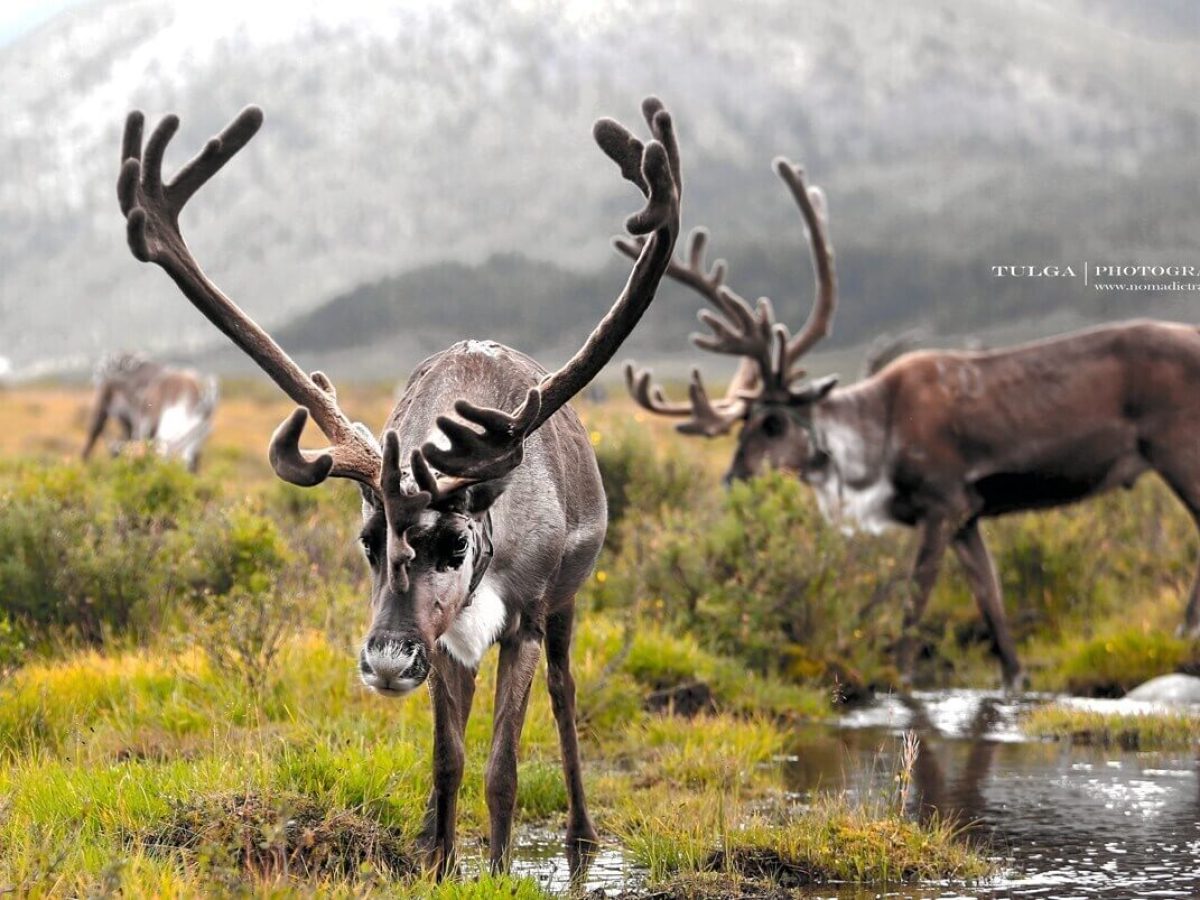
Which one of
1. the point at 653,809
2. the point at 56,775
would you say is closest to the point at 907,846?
the point at 653,809

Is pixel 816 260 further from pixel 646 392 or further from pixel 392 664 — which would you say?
pixel 392 664

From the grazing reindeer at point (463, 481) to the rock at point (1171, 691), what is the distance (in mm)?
4941

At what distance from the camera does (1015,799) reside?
766 centimetres

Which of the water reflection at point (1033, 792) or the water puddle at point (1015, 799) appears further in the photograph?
the water reflection at point (1033, 792)

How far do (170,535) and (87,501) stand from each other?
1423 mm

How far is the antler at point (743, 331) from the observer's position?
13008 millimetres

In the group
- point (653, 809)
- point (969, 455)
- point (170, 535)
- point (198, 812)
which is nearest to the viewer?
point (198, 812)

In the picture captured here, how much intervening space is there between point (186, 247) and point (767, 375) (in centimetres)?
730

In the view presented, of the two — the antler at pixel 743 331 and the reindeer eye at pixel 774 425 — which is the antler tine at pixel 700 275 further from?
the reindeer eye at pixel 774 425

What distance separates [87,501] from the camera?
37.2 ft

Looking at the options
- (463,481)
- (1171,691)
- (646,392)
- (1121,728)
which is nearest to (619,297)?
(463,481)

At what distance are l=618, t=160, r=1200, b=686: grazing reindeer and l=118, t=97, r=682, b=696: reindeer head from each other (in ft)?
20.5

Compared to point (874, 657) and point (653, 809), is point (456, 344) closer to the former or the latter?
point (653, 809)

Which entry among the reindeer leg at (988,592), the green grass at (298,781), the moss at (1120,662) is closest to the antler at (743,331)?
the reindeer leg at (988,592)
